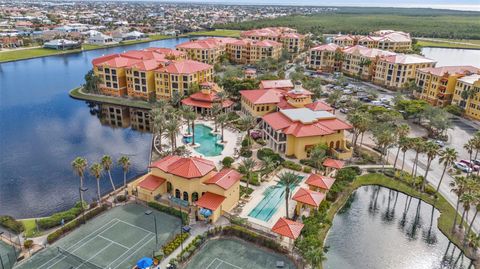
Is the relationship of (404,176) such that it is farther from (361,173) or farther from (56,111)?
(56,111)

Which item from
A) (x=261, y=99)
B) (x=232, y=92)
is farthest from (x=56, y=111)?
(x=261, y=99)

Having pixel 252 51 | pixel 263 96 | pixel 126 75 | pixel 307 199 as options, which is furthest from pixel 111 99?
pixel 252 51

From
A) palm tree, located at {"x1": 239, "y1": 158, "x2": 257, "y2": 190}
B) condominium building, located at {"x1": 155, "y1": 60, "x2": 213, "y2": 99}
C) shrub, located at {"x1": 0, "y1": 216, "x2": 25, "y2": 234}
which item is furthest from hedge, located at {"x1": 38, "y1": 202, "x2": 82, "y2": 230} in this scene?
condominium building, located at {"x1": 155, "y1": 60, "x2": 213, "y2": 99}

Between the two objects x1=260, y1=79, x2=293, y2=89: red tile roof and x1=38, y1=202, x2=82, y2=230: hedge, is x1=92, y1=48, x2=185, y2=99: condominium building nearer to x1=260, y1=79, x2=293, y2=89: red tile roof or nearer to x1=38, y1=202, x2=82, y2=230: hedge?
x1=260, y1=79, x2=293, y2=89: red tile roof

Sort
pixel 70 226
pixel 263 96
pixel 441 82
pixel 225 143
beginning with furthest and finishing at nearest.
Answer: pixel 441 82
pixel 263 96
pixel 225 143
pixel 70 226

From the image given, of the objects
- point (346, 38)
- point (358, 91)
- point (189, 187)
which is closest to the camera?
point (189, 187)

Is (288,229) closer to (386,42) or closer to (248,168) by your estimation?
(248,168)
